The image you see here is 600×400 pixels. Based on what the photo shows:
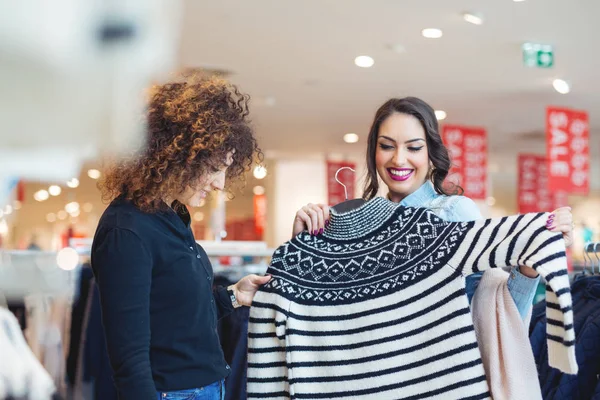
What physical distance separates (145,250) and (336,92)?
6474 mm

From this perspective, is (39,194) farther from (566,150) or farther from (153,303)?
(566,150)

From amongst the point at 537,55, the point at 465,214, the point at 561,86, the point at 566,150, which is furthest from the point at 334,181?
the point at 465,214

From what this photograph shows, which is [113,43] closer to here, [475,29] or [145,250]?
[145,250]

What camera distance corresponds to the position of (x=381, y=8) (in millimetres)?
5406

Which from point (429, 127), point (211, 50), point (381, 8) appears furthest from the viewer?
point (211, 50)

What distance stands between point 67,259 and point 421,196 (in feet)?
7.81

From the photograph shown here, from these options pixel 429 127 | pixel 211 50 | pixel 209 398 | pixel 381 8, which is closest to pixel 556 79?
pixel 381 8

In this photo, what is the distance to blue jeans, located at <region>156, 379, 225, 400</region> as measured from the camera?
160cm

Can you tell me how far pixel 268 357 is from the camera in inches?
73.0

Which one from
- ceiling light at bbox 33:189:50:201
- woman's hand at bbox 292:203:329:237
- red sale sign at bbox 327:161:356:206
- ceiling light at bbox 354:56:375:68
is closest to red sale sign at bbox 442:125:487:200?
red sale sign at bbox 327:161:356:206

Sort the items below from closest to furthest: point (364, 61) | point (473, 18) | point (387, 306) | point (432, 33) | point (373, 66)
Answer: point (387, 306)
point (473, 18)
point (432, 33)
point (364, 61)
point (373, 66)

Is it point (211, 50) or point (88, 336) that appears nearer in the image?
point (88, 336)

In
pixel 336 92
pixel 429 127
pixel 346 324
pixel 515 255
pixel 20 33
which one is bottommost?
pixel 346 324

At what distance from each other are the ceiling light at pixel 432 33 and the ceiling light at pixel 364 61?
29.6 inches
